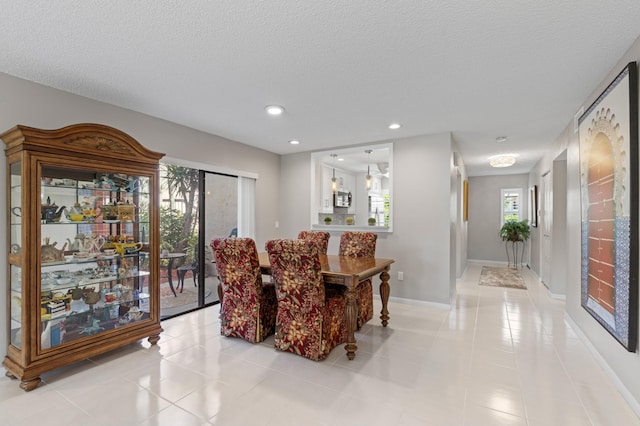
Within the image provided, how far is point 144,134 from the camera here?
3.43 m

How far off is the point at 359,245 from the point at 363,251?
91 mm

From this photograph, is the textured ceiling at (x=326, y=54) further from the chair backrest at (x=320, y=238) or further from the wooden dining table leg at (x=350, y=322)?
the wooden dining table leg at (x=350, y=322)

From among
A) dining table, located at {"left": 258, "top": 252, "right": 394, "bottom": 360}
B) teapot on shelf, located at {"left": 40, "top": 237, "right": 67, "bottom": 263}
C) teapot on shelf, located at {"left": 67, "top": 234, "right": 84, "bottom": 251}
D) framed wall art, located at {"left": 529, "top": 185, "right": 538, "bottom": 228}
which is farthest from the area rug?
teapot on shelf, located at {"left": 40, "top": 237, "right": 67, "bottom": 263}

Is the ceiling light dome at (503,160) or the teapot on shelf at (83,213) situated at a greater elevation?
the ceiling light dome at (503,160)

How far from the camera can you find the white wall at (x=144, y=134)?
2.45m

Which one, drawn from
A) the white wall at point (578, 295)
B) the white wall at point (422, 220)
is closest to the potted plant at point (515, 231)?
the white wall at point (422, 220)

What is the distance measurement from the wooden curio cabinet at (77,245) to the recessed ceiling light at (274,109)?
1.23 meters

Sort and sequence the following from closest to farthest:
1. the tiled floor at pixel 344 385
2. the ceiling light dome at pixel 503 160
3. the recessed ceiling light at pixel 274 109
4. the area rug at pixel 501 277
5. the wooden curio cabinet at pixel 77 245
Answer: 1. the tiled floor at pixel 344 385
2. the wooden curio cabinet at pixel 77 245
3. the recessed ceiling light at pixel 274 109
4. the ceiling light dome at pixel 503 160
5. the area rug at pixel 501 277

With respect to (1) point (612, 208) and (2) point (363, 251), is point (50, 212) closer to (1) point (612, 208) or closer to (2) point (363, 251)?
(2) point (363, 251)

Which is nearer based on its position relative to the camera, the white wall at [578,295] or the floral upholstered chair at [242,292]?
the white wall at [578,295]

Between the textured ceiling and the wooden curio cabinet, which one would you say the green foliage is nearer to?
the textured ceiling

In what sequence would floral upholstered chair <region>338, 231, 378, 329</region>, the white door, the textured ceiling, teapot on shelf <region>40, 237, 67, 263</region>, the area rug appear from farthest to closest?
the area rug → the white door → floral upholstered chair <region>338, 231, 378, 329</region> → teapot on shelf <region>40, 237, 67, 263</region> → the textured ceiling

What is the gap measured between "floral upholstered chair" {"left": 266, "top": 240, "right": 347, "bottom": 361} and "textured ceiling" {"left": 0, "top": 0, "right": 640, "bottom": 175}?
145 centimetres

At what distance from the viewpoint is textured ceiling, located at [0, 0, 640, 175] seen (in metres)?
1.69
